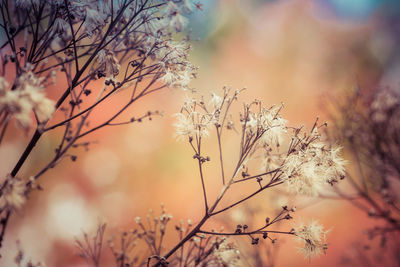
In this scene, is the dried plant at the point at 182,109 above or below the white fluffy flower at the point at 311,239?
above

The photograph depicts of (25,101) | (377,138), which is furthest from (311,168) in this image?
(377,138)

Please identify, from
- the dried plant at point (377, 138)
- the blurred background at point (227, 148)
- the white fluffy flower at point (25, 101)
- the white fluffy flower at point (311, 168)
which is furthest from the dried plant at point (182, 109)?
the blurred background at point (227, 148)

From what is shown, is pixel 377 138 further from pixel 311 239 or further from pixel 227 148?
pixel 227 148

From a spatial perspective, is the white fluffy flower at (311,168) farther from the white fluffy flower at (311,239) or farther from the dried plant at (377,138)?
the dried plant at (377,138)

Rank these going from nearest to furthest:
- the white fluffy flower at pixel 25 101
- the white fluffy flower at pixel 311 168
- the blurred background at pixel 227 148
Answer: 1. the white fluffy flower at pixel 25 101
2. the white fluffy flower at pixel 311 168
3. the blurred background at pixel 227 148

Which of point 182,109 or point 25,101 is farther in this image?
point 182,109

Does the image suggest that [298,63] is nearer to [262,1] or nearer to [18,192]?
[262,1]

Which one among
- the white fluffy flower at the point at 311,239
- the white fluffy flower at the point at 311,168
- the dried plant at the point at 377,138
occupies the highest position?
the dried plant at the point at 377,138

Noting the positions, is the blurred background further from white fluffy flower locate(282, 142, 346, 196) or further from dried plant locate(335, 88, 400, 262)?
white fluffy flower locate(282, 142, 346, 196)

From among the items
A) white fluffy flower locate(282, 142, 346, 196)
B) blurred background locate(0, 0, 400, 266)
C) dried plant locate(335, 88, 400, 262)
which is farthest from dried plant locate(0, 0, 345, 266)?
blurred background locate(0, 0, 400, 266)

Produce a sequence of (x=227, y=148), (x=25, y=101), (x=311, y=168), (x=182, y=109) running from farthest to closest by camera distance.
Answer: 1. (x=227, y=148)
2. (x=182, y=109)
3. (x=311, y=168)
4. (x=25, y=101)
